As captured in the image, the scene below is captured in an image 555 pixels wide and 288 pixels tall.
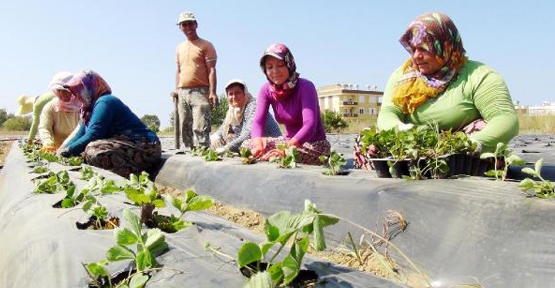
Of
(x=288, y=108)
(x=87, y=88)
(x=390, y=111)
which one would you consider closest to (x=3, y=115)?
(x=87, y=88)

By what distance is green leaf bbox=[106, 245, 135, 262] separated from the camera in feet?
3.48

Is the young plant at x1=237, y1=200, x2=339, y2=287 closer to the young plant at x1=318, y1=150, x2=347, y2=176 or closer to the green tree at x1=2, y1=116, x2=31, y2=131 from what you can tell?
the young plant at x1=318, y1=150, x2=347, y2=176

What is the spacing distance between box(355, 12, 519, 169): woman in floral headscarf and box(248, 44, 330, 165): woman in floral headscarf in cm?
88

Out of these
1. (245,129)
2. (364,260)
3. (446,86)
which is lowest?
(364,260)

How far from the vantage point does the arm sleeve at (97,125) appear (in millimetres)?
4180

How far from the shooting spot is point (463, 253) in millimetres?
1495

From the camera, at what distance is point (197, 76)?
562 centimetres

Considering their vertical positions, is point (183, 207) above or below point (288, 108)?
below

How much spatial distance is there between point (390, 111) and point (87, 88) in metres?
2.89

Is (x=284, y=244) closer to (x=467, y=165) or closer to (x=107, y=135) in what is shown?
(x=467, y=165)

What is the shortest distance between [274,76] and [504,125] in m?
1.74

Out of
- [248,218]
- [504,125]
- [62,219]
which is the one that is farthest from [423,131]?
[62,219]

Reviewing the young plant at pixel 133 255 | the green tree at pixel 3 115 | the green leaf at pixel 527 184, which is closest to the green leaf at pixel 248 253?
the young plant at pixel 133 255

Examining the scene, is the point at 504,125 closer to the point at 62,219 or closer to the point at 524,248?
the point at 524,248
